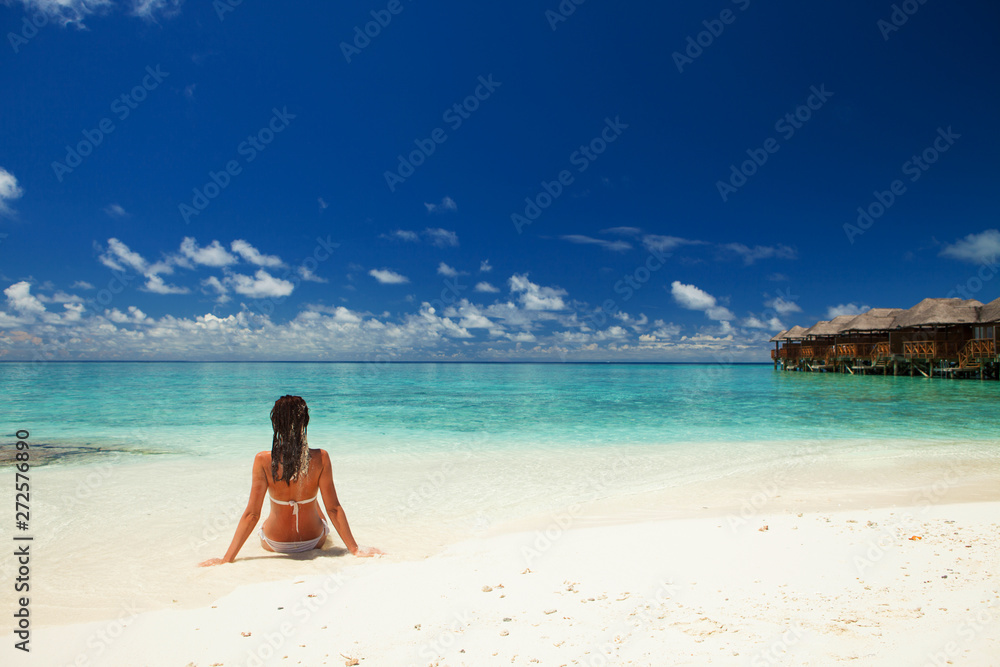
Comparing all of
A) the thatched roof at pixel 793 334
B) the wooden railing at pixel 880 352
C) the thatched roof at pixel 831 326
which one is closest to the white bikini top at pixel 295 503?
the wooden railing at pixel 880 352

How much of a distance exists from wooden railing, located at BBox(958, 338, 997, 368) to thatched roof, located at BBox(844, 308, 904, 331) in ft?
23.4

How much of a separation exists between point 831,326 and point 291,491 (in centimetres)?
6089

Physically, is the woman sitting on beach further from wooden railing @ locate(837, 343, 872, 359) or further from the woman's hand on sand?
wooden railing @ locate(837, 343, 872, 359)

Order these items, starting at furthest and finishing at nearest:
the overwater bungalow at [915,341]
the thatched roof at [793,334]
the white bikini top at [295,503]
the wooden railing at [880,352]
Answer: the thatched roof at [793,334], the wooden railing at [880,352], the overwater bungalow at [915,341], the white bikini top at [295,503]

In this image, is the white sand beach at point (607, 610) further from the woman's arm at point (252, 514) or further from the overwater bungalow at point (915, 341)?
the overwater bungalow at point (915, 341)

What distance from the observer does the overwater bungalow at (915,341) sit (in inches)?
1409

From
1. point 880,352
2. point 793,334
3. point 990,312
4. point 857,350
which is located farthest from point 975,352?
point 793,334

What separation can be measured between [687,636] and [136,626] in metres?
3.57

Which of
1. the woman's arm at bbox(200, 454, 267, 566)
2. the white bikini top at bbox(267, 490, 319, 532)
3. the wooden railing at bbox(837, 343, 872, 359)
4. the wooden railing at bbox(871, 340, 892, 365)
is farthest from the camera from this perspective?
the wooden railing at bbox(837, 343, 872, 359)

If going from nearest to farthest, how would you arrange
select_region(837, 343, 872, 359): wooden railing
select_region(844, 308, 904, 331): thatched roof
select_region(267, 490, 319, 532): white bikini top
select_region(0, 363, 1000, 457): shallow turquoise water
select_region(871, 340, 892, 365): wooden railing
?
select_region(267, 490, 319, 532): white bikini top, select_region(0, 363, 1000, 457): shallow turquoise water, select_region(871, 340, 892, 365): wooden railing, select_region(844, 308, 904, 331): thatched roof, select_region(837, 343, 872, 359): wooden railing

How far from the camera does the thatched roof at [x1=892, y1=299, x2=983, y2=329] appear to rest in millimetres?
35906

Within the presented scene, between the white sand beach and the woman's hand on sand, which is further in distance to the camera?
the woman's hand on sand

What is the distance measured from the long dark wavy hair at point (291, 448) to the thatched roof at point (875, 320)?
53209 mm

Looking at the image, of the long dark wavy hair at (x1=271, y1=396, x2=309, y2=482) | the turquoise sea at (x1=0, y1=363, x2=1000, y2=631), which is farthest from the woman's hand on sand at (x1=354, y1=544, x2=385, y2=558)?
the long dark wavy hair at (x1=271, y1=396, x2=309, y2=482)
